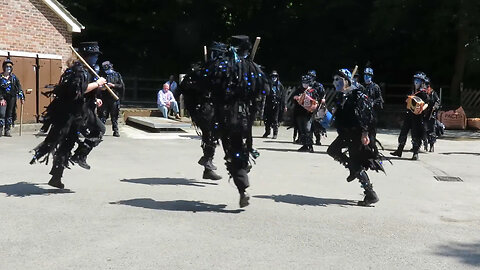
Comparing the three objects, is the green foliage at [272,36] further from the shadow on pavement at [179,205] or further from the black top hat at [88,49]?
the shadow on pavement at [179,205]

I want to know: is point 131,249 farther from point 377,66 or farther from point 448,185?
point 377,66

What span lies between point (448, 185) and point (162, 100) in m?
13.0

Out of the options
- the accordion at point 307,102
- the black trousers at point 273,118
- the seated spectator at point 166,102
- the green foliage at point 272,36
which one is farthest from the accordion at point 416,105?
the green foliage at point 272,36

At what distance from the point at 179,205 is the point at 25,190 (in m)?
2.18

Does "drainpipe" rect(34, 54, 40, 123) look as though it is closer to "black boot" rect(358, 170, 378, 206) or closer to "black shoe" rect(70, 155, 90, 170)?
"black shoe" rect(70, 155, 90, 170)

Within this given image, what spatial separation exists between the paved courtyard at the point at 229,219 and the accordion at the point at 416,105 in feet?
5.20

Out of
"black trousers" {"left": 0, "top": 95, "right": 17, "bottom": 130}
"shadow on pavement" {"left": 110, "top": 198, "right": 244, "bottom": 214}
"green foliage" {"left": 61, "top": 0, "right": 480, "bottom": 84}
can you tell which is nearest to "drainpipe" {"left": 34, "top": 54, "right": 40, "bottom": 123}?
"black trousers" {"left": 0, "top": 95, "right": 17, "bottom": 130}

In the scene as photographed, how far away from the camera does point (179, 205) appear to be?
7.41 metres

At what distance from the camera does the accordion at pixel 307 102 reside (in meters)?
13.7

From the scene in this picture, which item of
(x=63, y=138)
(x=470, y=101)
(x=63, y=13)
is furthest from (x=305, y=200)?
(x=470, y=101)

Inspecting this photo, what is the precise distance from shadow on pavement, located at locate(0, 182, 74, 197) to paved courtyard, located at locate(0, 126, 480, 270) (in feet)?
0.04

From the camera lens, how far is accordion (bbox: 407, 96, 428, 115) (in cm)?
1258

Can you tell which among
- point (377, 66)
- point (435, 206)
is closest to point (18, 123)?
point (435, 206)

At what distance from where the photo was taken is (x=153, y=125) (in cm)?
1736
